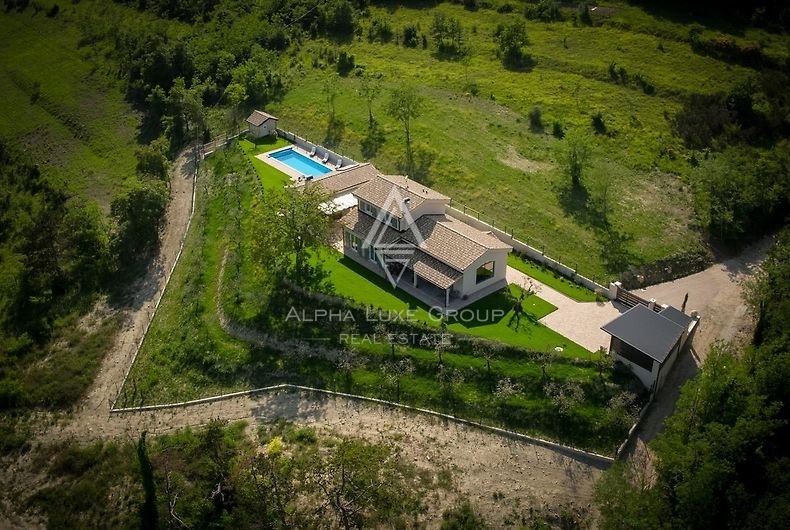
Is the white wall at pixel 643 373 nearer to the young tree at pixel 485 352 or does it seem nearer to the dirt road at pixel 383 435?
the dirt road at pixel 383 435

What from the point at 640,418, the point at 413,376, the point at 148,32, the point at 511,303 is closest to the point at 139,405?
the point at 413,376

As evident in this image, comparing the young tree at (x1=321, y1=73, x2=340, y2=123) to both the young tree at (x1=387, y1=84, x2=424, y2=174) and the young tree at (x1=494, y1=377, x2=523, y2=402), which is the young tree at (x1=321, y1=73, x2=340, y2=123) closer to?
the young tree at (x1=387, y1=84, x2=424, y2=174)

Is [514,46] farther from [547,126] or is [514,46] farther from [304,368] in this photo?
[304,368]

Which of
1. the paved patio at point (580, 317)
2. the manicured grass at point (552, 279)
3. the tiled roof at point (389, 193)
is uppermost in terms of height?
the tiled roof at point (389, 193)

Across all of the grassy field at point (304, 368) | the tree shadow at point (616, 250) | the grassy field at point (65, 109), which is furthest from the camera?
the grassy field at point (65, 109)

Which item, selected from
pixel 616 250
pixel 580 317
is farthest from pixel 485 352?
pixel 616 250

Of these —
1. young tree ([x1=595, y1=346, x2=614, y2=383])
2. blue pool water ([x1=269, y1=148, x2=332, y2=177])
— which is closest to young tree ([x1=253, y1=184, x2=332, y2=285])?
blue pool water ([x1=269, y1=148, x2=332, y2=177])

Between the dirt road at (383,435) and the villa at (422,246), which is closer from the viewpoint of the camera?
the dirt road at (383,435)

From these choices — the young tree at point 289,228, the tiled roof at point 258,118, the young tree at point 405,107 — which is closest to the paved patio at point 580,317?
the young tree at point 289,228
